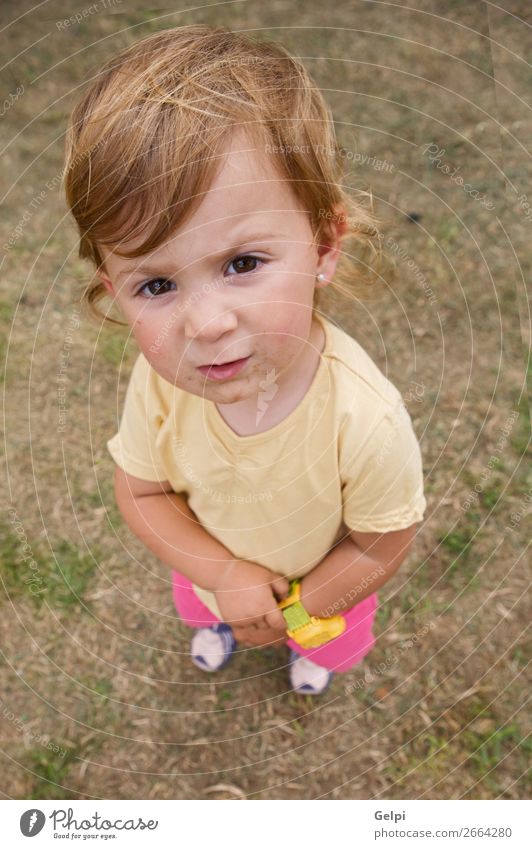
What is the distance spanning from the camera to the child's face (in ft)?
2.19

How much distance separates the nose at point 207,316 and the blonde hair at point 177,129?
6 centimetres

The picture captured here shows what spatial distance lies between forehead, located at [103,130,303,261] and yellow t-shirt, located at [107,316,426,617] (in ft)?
0.70

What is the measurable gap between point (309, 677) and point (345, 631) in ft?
0.41

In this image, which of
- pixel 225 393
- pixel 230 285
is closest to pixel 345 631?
pixel 225 393

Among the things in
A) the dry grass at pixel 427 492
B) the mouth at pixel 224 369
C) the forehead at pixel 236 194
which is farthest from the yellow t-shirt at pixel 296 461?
the dry grass at pixel 427 492

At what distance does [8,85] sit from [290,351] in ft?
4.43

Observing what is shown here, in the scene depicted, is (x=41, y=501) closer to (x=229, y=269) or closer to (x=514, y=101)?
(x=229, y=269)

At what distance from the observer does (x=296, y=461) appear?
33.9 inches

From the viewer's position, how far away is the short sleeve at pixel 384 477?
82 centimetres

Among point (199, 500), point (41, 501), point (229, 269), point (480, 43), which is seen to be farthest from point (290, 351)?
point (480, 43)

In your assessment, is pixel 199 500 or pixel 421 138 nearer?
pixel 199 500

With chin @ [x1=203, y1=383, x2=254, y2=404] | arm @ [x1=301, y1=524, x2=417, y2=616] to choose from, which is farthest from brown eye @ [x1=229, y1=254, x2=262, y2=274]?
arm @ [x1=301, y1=524, x2=417, y2=616]
